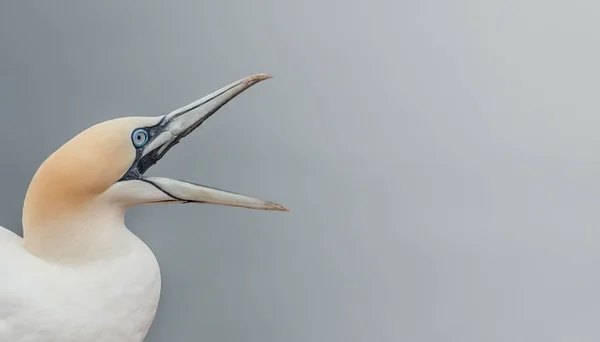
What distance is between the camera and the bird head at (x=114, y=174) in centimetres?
87

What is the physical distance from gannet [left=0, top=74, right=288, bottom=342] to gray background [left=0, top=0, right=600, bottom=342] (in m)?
0.47

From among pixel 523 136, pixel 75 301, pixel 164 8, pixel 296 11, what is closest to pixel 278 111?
pixel 296 11

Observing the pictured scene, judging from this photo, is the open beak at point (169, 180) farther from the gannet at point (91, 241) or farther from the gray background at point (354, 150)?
the gray background at point (354, 150)

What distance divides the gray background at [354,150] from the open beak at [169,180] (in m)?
0.45

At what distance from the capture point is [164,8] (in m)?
1.40

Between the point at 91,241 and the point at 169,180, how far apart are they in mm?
126

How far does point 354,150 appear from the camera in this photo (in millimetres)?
1382

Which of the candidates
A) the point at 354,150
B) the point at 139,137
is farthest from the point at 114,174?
the point at 354,150

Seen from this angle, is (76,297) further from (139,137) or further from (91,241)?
(139,137)

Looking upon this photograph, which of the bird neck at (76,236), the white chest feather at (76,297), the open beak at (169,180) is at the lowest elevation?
the white chest feather at (76,297)

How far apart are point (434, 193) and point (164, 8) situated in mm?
644

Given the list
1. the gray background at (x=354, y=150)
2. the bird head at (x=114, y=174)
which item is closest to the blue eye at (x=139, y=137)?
the bird head at (x=114, y=174)

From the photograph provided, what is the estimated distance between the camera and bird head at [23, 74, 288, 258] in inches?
34.3

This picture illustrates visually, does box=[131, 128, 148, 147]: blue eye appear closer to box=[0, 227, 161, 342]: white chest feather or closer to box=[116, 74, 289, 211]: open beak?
box=[116, 74, 289, 211]: open beak
